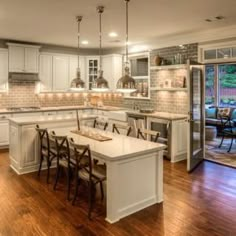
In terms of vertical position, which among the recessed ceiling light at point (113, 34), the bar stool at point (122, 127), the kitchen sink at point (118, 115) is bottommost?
the bar stool at point (122, 127)

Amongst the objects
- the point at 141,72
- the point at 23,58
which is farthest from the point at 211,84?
the point at 23,58

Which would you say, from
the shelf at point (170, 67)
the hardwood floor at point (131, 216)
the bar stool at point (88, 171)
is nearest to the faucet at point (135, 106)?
the shelf at point (170, 67)

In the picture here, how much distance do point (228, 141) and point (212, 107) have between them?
1.72 m

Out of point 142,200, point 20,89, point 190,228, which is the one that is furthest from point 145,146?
point 20,89

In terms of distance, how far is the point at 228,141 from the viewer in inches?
307

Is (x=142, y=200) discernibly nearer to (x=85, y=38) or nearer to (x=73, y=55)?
(x=85, y=38)

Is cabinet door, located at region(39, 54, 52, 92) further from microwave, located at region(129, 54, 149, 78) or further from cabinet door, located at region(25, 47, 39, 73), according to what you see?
microwave, located at region(129, 54, 149, 78)

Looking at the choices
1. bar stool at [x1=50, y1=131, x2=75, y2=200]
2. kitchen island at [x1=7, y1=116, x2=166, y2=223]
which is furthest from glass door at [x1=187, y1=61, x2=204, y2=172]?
bar stool at [x1=50, y1=131, x2=75, y2=200]

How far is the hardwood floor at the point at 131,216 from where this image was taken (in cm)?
290

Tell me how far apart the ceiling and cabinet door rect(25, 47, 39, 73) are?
626 mm

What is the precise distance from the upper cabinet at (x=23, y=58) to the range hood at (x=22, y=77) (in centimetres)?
8

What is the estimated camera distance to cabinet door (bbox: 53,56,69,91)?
768 cm

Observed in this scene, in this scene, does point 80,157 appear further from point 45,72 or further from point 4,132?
point 45,72

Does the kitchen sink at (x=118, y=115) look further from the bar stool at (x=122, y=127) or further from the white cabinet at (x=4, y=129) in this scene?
the white cabinet at (x=4, y=129)
